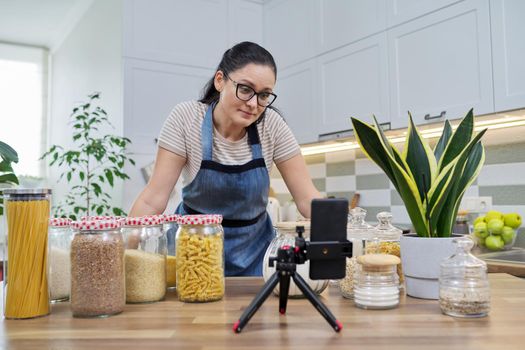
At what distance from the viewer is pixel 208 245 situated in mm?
914

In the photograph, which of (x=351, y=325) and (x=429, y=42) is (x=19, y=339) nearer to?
(x=351, y=325)

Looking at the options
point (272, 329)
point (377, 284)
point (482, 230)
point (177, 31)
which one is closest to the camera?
point (272, 329)

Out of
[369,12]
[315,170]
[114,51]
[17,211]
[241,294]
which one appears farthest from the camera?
[315,170]

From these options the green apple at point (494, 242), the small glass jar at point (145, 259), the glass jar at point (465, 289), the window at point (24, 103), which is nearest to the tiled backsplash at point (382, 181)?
the green apple at point (494, 242)

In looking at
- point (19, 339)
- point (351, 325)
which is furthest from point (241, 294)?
point (19, 339)

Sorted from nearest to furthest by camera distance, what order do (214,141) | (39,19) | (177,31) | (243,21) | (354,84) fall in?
(214,141) → (354,84) → (177,31) → (243,21) → (39,19)

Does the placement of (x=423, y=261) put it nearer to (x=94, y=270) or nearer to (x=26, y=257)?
(x=94, y=270)

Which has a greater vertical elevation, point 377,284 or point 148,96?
point 148,96

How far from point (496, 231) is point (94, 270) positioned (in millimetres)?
1785

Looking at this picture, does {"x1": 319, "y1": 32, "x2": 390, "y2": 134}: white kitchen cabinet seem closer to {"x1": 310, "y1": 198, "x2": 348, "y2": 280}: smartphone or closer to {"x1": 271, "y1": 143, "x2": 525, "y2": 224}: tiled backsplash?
{"x1": 271, "y1": 143, "x2": 525, "y2": 224}: tiled backsplash

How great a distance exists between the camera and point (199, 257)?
3.00 feet

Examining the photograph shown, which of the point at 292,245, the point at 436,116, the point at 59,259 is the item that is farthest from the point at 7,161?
the point at 436,116

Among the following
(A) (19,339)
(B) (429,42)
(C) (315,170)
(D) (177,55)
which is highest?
(D) (177,55)

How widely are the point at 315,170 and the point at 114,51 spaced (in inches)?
61.7
